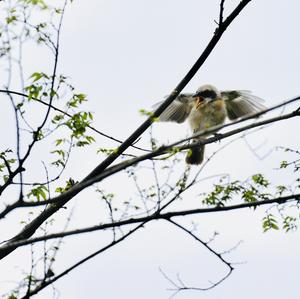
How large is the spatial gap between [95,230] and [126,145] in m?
2.06

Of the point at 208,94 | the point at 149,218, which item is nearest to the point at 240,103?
the point at 208,94

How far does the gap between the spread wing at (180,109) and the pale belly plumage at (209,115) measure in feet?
1.42

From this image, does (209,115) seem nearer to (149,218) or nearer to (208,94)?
(208,94)

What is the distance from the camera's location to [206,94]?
10.0 metres

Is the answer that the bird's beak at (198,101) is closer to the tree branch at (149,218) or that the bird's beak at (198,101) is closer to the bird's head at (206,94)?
the bird's head at (206,94)

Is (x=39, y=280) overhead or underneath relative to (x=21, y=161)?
underneath

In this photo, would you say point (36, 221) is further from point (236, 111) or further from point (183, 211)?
point (236, 111)

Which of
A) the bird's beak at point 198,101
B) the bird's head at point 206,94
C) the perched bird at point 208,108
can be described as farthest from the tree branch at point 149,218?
the bird's head at point 206,94

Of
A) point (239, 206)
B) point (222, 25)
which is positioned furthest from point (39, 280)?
point (222, 25)

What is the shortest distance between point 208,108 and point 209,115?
0.69 ft

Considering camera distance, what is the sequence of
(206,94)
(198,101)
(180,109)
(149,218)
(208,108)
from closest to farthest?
1. (149,218)
2. (208,108)
3. (198,101)
4. (206,94)
5. (180,109)

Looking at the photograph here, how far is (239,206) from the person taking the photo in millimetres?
4102

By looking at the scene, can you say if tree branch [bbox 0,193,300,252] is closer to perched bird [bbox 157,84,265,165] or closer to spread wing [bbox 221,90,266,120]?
perched bird [bbox 157,84,265,165]

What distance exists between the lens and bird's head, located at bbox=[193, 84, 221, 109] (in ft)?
32.6
